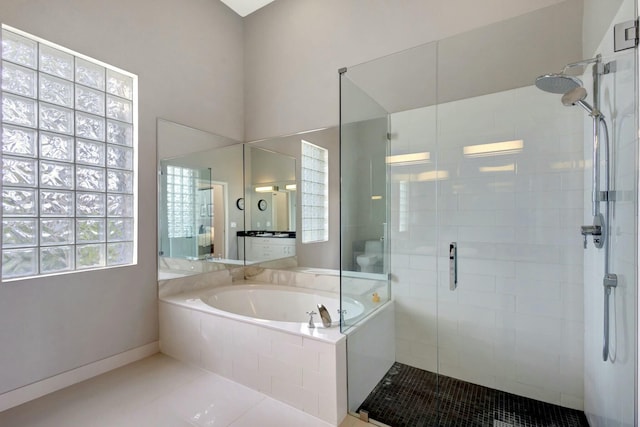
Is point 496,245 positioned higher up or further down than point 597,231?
further down

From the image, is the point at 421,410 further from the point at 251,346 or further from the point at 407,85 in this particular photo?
the point at 407,85

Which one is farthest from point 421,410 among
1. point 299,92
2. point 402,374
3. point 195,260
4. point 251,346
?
point 299,92

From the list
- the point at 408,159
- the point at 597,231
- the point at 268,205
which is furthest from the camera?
the point at 268,205

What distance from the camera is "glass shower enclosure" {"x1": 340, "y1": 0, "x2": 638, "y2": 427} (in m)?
1.49

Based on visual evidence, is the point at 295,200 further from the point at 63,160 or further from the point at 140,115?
the point at 63,160

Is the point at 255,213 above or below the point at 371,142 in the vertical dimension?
below

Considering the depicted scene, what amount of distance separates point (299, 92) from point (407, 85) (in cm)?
113

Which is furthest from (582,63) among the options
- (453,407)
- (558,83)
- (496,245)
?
(453,407)

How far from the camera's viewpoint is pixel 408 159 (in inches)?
93.5

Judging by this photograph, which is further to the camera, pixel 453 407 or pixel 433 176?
pixel 433 176

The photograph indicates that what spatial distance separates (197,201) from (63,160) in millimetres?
1065

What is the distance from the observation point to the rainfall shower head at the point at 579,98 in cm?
153

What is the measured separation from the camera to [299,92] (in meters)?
2.98

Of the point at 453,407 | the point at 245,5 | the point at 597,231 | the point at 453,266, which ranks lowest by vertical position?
the point at 453,407
